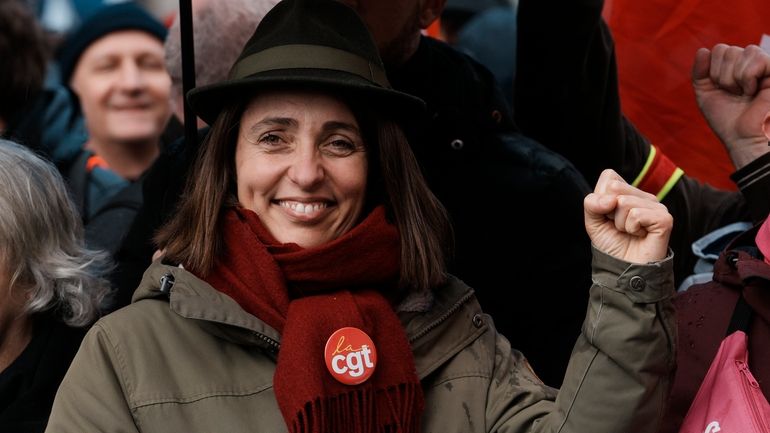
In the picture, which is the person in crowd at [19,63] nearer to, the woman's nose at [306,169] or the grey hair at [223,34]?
the grey hair at [223,34]

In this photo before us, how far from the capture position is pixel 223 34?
15.4 ft

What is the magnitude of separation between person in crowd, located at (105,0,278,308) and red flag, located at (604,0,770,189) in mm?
1144

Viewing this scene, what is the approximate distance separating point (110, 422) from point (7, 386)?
0.71 m

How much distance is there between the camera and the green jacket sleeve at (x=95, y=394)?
3.15m

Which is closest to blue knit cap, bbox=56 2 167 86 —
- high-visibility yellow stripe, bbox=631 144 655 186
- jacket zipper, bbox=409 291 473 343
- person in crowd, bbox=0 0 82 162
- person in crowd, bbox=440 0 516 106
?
person in crowd, bbox=0 0 82 162

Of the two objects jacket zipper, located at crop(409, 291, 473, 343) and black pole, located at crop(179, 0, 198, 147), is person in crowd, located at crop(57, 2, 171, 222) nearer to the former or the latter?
black pole, located at crop(179, 0, 198, 147)

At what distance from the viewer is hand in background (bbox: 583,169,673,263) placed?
300 centimetres

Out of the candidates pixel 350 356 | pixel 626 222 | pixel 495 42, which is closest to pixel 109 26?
pixel 495 42

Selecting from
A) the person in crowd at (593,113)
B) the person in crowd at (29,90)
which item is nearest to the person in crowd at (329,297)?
the person in crowd at (593,113)

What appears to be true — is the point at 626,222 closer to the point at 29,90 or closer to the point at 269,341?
the point at 269,341

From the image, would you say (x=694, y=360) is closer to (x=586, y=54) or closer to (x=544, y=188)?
(x=544, y=188)

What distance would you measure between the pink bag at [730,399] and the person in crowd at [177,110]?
1501 mm

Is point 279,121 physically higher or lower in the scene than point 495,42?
higher

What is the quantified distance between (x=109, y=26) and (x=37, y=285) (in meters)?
3.22
